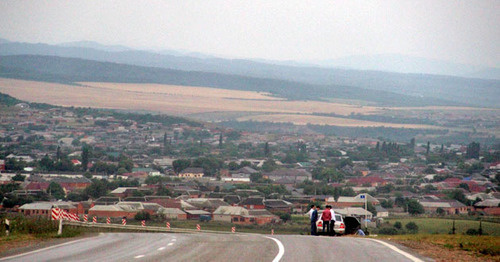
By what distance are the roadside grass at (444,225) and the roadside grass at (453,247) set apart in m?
22.6

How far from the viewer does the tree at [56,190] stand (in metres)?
101

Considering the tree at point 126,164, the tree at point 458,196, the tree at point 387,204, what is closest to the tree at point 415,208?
the tree at point 387,204

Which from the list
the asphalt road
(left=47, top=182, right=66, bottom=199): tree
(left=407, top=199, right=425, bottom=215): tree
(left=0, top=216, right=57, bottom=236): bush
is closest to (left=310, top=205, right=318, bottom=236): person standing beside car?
the asphalt road

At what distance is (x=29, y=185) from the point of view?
105875 millimetres

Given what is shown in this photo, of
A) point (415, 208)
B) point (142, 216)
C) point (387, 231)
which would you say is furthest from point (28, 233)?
point (415, 208)

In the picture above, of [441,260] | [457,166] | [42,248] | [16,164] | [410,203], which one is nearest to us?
[441,260]

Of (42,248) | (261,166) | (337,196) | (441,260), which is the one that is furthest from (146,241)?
(261,166)

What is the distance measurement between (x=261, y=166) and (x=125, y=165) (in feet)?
83.6

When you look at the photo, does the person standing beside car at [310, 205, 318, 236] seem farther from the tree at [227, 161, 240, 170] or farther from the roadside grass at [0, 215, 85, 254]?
the tree at [227, 161, 240, 170]

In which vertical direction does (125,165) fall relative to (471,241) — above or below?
below

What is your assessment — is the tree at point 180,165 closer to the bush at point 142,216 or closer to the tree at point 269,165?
the tree at point 269,165

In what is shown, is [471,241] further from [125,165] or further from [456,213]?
[125,165]

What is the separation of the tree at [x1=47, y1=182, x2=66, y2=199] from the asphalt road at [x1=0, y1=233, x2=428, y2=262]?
70.2m

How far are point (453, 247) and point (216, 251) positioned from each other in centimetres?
869
